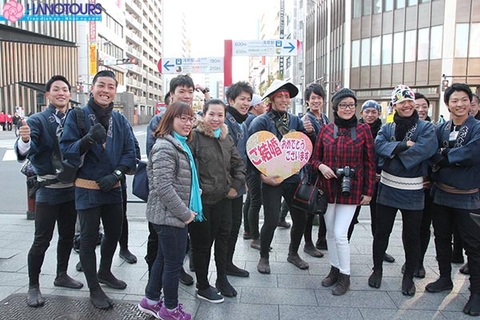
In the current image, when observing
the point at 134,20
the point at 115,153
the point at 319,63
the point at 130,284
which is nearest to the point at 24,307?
the point at 130,284

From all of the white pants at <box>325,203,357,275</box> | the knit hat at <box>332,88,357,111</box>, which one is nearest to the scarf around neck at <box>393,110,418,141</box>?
the knit hat at <box>332,88,357,111</box>

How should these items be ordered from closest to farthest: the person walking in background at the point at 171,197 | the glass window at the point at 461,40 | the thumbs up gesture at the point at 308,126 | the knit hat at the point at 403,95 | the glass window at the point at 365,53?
the person walking in background at the point at 171,197, the knit hat at the point at 403,95, the thumbs up gesture at the point at 308,126, the glass window at the point at 461,40, the glass window at the point at 365,53

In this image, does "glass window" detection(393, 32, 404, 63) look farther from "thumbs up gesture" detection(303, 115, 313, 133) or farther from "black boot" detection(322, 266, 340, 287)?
"black boot" detection(322, 266, 340, 287)

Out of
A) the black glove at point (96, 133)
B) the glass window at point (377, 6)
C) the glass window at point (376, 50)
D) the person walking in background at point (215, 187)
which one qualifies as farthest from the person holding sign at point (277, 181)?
the glass window at point (377, 6)

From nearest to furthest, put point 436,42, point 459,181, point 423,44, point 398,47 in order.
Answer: point 459,181, point 436,42, point 423,44, point 398,47

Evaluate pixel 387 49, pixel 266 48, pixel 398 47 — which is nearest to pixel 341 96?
pixel 266 48

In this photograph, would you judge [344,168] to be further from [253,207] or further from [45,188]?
[45,188]

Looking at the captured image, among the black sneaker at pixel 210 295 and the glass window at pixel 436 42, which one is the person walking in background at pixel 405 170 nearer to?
the black sneaker at pixel 210 295

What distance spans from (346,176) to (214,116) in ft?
4.60

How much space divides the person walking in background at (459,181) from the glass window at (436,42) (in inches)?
1241

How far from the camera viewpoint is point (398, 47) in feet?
108

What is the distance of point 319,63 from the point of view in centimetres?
4616

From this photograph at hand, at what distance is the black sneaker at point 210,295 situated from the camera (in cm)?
346

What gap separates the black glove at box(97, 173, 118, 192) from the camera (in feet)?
Result: 10.6
